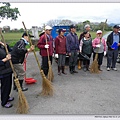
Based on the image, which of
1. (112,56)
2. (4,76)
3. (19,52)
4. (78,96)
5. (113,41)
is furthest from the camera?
(112,56)

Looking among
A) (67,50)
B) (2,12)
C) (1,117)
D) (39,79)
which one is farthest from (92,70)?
(2,12)

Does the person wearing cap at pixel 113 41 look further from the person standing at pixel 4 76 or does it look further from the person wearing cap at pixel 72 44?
the person standing at pixel 4 76

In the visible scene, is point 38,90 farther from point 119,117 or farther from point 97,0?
point 97,0

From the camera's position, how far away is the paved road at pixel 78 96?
A: 324 centimetres

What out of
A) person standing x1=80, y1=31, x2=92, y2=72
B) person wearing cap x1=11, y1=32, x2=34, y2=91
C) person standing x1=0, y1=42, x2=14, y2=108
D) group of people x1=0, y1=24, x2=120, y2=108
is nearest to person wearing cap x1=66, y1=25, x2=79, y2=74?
group of people x1=0, y1=24, x2=120, y2=108

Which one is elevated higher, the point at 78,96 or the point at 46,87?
the point at 46,87

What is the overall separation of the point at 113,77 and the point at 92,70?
826 millimetres

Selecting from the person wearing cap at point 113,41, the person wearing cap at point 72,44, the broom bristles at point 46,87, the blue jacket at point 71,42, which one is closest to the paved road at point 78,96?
the broom bristles at point 46,87

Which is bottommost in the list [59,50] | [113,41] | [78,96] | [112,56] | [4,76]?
[78,96]

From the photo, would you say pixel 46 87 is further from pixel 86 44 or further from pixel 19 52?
pixel 86 44

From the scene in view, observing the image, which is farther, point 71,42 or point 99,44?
point 99,44

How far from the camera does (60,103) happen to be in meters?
3.53

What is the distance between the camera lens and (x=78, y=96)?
3.90m

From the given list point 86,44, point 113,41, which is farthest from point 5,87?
point 113,41
